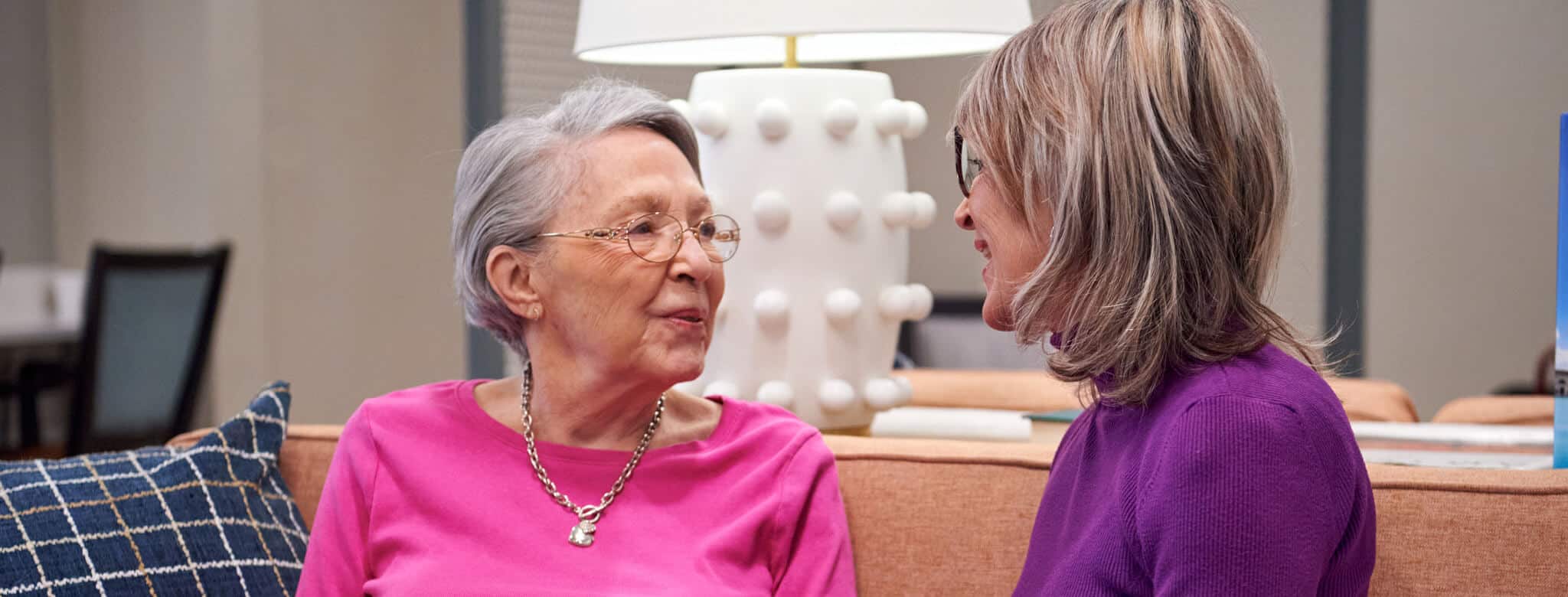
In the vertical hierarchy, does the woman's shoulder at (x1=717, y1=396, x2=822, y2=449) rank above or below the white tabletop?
A: above

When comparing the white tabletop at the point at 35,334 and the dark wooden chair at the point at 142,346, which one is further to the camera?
the white tabletop at the point at 35,334

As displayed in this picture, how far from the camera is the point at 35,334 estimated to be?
190 inches

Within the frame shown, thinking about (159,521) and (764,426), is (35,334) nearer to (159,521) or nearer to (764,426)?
Answer: (159,521)

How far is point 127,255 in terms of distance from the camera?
11.3 feet

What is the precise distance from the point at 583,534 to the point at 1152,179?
2.26 ft

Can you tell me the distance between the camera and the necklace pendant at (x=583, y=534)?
4.39ft

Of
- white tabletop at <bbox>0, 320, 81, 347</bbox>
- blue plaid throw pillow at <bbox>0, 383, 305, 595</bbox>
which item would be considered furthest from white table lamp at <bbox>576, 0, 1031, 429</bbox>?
white tabletop at <bbox>0, 320, 81, 347</bbox>

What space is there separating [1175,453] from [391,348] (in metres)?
4.73

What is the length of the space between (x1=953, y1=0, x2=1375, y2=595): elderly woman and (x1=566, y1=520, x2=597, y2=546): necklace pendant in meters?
0.51

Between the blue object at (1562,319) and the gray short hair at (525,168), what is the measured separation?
82 centimetres

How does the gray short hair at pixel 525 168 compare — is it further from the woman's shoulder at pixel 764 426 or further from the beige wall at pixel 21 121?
the beige wall at pixel 21 121

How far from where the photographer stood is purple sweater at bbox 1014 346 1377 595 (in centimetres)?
83

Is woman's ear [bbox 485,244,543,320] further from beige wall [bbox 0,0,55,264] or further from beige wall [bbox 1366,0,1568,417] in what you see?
beige wall [bbox 0,0,55,264]

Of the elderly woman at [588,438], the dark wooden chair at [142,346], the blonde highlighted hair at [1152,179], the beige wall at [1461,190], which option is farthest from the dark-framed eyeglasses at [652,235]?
the beige wall at [1461,190]
